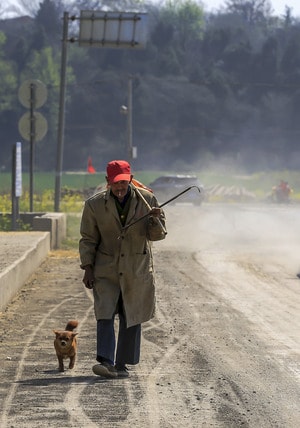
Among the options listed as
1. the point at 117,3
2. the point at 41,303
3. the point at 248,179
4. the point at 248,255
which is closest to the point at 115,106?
the point at 248,179

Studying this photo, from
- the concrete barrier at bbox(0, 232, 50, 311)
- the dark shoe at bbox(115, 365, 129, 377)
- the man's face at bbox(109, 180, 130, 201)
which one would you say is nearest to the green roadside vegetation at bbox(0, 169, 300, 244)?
the concrete barrier at bbox(0, 232, 50, 311)

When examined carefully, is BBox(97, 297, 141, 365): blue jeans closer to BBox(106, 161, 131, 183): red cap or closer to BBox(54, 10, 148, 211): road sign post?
BBox(106, 161, 131, 183): red cap

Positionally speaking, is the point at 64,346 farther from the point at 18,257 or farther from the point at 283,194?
the point at 283,194

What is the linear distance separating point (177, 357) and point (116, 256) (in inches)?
54.7

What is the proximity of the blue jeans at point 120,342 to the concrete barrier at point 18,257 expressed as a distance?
414 cm

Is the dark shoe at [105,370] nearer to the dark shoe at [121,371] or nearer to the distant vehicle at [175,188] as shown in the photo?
the dark shoe at [121,371]

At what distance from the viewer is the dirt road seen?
845 centimetres

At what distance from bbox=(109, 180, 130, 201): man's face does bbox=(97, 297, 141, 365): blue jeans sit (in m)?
0.88

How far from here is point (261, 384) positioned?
9.62m

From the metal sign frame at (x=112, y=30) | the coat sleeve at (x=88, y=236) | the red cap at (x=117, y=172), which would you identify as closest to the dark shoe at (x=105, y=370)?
the coat sleeve at (x=88, y=236)

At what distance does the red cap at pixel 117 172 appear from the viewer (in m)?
9.62

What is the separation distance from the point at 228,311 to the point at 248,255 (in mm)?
9991

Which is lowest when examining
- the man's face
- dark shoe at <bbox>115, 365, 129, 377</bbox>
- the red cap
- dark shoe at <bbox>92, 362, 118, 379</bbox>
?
dark shoe at <bbox>115, 365, 129, 377</bbox>

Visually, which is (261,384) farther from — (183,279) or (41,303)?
(183,279)
